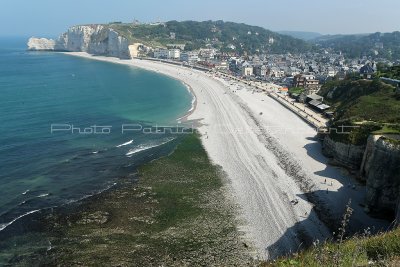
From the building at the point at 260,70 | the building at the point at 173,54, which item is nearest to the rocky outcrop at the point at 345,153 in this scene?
the building at the point at 260,70

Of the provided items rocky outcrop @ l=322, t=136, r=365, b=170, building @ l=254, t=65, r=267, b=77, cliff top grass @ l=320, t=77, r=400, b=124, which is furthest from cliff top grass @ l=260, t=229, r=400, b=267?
building @ l=254, t=65, r=267, b=77

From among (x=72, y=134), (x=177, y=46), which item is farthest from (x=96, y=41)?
(x=72, y=134)

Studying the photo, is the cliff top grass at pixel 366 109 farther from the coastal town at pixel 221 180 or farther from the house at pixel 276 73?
the house at pixel 276 73

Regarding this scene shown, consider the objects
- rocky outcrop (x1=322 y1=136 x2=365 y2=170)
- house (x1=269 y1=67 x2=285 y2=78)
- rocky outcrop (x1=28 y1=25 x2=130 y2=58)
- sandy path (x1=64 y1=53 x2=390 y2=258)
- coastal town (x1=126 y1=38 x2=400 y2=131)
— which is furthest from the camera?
rocky outcrop (x1=28 y1=25 x2=130 y2=58)

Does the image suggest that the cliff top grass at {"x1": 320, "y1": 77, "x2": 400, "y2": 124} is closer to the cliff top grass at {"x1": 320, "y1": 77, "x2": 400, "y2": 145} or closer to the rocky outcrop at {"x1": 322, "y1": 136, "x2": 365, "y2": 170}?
the cliff top grass at {"x1": 320, "y1": 77, "x2": 400, "y2": 145}

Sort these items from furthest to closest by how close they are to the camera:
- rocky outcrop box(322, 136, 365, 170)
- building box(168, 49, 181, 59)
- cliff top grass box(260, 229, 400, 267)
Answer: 1. building box(168, 49, 181, 59)
2. rocky outcrop box(322, 136, 365, 170)
3. cliff top grass box(260, 229, 400, 267)

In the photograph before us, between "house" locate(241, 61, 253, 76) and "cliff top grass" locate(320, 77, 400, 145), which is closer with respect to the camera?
"cliff top grass" locate(320, 77, 400, 145)

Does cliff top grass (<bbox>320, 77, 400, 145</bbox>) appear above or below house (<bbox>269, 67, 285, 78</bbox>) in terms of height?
below
